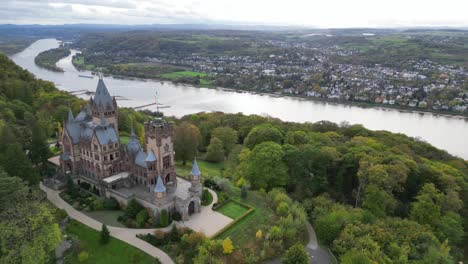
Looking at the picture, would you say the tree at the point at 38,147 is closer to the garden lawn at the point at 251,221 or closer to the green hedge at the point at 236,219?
the green hedge at the point at 236,219

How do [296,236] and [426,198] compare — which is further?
[426,198]

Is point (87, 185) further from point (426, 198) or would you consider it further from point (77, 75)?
point (77, 75)

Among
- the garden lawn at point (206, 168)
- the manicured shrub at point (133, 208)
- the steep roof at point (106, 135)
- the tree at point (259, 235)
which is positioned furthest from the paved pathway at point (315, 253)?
the steep roof at point (106, 135)

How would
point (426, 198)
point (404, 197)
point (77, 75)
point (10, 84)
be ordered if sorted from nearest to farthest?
point (426, 198) → point (404, 197) → point (10, 84) → point (77, 75)

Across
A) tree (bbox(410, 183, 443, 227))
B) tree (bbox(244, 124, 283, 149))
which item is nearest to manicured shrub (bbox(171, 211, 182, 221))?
tree (bbox(244, 124, 283, 149))

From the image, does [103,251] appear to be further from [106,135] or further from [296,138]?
[296,138]

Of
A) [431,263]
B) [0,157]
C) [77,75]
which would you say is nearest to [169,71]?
[77,75]
